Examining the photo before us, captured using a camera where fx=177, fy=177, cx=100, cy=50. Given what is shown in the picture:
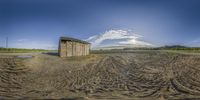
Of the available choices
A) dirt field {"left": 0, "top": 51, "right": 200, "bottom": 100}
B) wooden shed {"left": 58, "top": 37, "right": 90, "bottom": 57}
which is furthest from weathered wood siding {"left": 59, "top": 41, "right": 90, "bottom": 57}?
dirt field {"left": 0, "top": 51, "right": 200, "bottom": 100}

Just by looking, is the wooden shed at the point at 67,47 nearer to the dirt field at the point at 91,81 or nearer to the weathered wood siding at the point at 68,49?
the weathered wood siding at the point at 68,49

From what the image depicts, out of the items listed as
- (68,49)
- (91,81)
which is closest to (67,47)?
(68,49)

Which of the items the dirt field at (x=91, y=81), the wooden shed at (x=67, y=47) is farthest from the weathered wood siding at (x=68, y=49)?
the dirt field at (x=91, y=81)

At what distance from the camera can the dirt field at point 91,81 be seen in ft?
31.1

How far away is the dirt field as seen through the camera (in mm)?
9492

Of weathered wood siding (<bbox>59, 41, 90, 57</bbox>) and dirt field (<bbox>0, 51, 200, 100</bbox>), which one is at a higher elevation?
weathered wood siding (<bbox>59, 41, 90, 57</bbox>)

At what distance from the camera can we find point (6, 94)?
9805mm

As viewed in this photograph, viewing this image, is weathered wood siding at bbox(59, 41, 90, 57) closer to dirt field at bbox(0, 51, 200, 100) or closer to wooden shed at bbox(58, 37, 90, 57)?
wooden shed at bbox(58, 37, 90, 57)

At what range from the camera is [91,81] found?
12.5 meters

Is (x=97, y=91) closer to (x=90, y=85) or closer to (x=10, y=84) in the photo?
(x=90, y=85)

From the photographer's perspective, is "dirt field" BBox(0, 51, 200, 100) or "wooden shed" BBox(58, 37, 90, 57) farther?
"wooden shed" BBox(58, 37, 90, 57)

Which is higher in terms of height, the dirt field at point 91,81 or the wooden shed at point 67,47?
the wooden shed at point 67,47

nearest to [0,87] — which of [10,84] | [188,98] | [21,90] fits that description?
[10,84]

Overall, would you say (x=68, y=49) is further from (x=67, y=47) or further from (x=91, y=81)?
(x=91, y=81)
